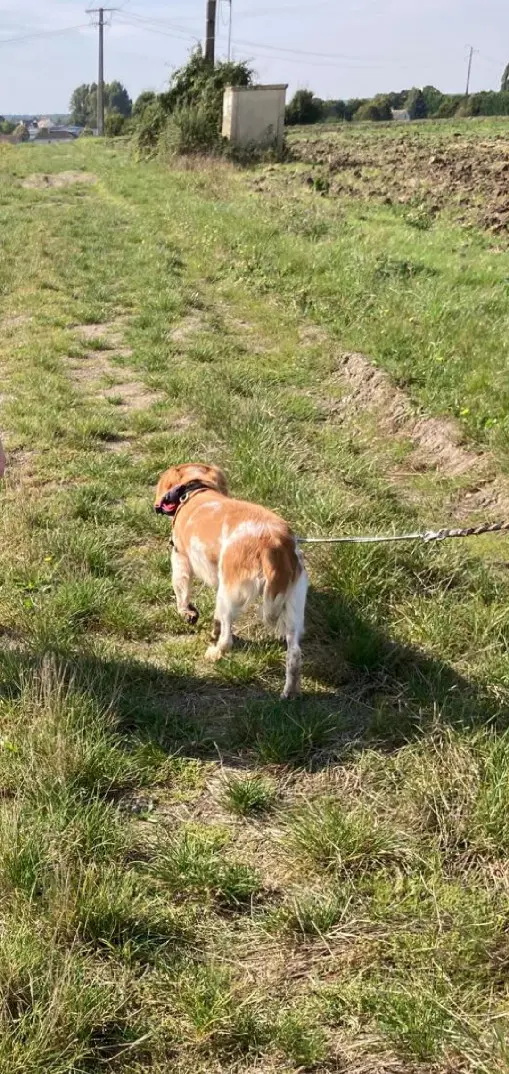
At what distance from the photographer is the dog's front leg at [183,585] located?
385cm

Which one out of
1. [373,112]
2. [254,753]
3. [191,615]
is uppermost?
[373,112]

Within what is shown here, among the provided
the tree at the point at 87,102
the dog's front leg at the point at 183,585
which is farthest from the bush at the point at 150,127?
the tree at the point at 87,102

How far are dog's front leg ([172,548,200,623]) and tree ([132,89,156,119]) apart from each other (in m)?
30.3

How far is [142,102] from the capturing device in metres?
30.7

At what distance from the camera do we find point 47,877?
2369 millimetres

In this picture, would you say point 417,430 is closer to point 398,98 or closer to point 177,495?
point 177,495

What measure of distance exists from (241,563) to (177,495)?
2.67 feet

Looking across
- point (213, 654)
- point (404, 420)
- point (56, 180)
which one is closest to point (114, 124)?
point (56, 180)

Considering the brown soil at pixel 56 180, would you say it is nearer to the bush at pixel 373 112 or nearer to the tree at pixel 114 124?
the tree at pixel 114 124

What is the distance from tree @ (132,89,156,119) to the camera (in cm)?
2961

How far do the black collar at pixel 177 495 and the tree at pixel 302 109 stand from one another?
55757 mm

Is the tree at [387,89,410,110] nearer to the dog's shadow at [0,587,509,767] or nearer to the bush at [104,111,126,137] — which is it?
the bush at [104,111,126,137]

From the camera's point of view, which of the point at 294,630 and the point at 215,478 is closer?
the point at 294,630

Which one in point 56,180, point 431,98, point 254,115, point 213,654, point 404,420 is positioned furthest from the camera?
point 431,98
